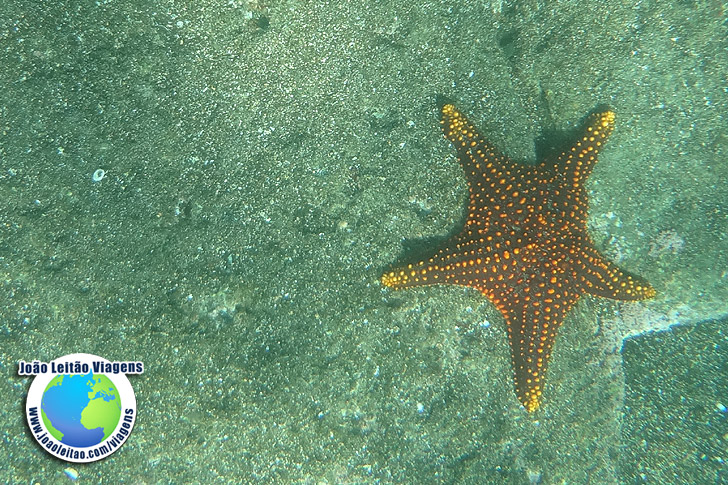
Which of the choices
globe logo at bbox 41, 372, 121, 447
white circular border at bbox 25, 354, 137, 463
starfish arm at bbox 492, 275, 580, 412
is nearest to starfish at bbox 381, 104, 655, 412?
starfish arm at bbox 492, 275, 580, 412

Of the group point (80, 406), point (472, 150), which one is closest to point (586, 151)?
point (472, 150)

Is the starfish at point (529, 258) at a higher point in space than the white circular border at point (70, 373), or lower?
higher

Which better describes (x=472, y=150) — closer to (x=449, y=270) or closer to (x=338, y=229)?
(x=449, y=270)

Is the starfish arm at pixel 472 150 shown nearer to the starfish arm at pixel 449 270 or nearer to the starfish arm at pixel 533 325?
the starfish arm at pixel 449 270

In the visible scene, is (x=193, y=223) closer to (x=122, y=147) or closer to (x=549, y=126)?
(x=122, y=147)

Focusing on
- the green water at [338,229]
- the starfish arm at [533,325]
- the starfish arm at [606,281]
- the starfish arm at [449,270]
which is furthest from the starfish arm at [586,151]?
the starfish arm at [449,270]
